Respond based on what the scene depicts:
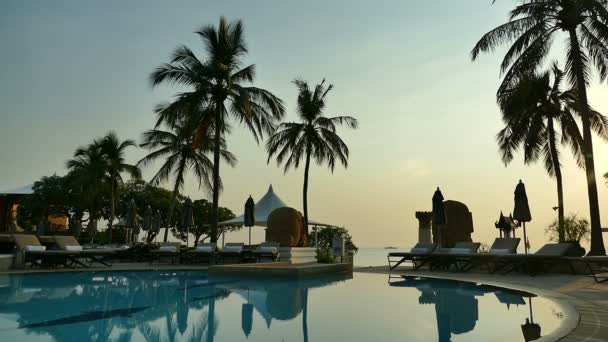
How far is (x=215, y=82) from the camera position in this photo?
21000 millimetres

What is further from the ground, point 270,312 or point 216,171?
point 216,171

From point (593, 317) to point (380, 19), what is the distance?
37.0 feet

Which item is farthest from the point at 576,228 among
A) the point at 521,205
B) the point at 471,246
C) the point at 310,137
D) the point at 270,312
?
the point at 270,312

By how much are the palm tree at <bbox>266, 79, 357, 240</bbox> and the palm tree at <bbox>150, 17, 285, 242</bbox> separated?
4567mm

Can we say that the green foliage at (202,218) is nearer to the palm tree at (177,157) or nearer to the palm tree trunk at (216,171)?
the palm tree at (177,157)

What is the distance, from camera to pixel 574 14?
609 inches

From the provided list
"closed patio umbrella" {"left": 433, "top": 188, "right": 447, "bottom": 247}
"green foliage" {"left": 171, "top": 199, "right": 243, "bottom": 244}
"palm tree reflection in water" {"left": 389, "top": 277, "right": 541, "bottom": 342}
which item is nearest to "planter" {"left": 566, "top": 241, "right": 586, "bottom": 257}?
"palm tree reflection in water" {"left": 389, "top": 277, "right": 541, "bottom": 342}

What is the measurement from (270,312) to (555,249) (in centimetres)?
982

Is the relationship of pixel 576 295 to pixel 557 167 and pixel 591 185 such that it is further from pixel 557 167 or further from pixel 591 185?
pixel 557 167

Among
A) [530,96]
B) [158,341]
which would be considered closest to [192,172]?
[530,96]

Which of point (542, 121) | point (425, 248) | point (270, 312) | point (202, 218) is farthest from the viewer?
point (202, 218)

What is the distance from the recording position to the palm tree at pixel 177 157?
2753cm

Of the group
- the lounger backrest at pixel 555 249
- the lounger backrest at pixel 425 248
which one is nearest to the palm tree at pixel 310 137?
the lounger backrest at pixel 425 248

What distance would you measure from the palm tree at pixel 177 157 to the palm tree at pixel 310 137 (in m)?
3.36
